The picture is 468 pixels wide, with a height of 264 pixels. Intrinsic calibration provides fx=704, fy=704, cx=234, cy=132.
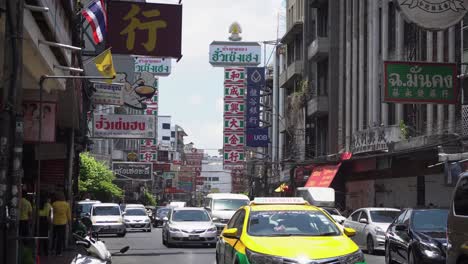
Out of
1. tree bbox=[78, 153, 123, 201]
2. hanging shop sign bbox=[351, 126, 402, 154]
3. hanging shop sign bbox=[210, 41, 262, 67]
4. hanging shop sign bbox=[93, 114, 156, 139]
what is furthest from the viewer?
hanging shop sign bbox=[210, 41, 262, 67]

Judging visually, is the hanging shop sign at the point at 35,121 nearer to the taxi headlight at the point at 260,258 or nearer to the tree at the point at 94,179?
the taxi headlight at the point at 260,258

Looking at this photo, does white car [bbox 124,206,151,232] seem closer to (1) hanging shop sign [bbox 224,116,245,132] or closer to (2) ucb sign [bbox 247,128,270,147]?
(2) ucb sign [bbox 247,128,270,147]

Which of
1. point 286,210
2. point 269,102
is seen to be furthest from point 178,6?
point 269,102

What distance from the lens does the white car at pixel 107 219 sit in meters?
30.7

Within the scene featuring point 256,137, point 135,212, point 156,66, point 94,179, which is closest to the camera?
point 135,212

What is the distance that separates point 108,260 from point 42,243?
8.42 metres

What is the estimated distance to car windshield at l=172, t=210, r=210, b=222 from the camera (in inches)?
974

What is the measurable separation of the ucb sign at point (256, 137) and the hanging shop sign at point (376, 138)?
22.6 metres

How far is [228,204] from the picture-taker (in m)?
30.2

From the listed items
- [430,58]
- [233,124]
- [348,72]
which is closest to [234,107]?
[233,124]

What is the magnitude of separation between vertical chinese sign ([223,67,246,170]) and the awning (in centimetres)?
1634

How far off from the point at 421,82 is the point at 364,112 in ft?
57.9

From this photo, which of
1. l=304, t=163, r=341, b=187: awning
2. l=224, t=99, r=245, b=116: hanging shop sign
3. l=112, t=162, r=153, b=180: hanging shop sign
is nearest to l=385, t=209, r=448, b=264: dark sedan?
l=304, t=163, r=341, b=187: awning

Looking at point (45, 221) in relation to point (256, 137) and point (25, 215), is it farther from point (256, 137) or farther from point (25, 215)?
point (256, 137)
